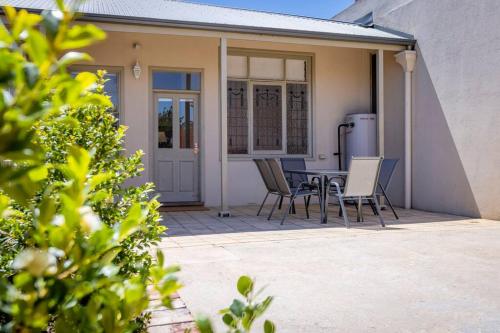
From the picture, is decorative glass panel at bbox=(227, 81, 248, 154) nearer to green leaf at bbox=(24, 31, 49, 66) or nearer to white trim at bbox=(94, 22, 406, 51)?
white trim at bbox=(94, 22, 406, 51)

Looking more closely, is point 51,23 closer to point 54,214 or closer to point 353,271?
point 54,214

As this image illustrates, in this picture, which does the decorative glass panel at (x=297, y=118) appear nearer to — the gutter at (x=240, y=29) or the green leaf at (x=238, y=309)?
the gutter at (x=240, y=29)

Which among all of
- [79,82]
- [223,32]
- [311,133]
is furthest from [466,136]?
[79,82]

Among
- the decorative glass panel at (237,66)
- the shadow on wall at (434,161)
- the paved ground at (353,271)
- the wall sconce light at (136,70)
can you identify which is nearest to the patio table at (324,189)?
the paved ground at (353,271)

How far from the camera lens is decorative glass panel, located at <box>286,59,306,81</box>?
875cm

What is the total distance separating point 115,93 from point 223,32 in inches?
92.7

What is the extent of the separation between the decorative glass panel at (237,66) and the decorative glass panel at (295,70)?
876mm

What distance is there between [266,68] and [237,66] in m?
0.58

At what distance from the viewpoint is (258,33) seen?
22.2 feet

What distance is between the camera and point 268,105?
8.62 metres

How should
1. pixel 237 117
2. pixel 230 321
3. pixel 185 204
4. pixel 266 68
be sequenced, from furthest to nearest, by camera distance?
1. pixel 266 68
2. pixel 237 117
3. pixel 185 204
4. pixel 230 321

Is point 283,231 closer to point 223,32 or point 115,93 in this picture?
point 223,32

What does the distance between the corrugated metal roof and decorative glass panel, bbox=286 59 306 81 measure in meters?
0.80

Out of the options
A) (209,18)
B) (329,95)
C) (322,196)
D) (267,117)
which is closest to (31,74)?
(322,196)
